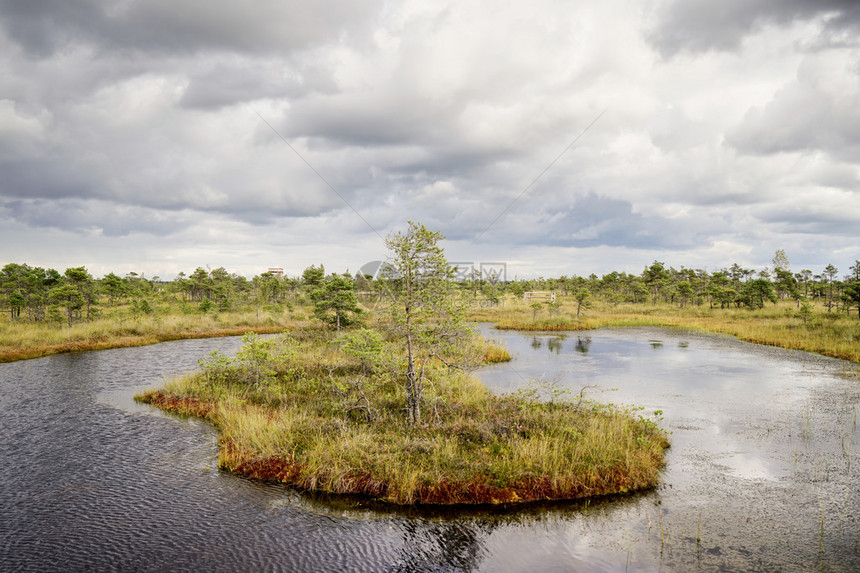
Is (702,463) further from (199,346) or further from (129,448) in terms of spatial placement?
(199,346)

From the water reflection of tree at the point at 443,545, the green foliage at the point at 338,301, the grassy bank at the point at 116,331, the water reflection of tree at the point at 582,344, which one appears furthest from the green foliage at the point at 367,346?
the grassy bank at the point at 116,331

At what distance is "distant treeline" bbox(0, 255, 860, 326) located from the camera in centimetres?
4794

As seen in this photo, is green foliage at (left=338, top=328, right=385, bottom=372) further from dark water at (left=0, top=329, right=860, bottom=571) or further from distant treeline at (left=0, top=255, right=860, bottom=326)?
distant treeline at (left=0, top=255, right=860, bottom=326)

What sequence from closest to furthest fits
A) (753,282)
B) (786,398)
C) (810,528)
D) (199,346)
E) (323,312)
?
(810,528), (786,398), (323,312), (199,346), (753,282)

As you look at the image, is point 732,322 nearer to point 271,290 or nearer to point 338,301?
point 338,301

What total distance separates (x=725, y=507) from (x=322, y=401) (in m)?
14.3

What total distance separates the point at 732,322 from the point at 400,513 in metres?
60.0

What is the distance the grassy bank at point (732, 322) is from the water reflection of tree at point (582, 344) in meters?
7.81

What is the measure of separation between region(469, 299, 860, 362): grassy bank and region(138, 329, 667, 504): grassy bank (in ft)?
98.1

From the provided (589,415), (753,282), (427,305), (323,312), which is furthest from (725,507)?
(753,282)

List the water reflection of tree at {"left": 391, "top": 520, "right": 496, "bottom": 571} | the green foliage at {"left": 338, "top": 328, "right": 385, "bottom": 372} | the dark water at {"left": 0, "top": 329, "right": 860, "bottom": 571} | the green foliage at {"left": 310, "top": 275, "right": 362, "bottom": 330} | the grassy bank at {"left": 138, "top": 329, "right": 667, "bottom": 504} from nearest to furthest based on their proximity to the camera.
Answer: the water reflection of tree at {"left": 391, "top": 520, "right": 496, "bottom": 571}
the dark water at {"left": 0, "top": 329, "right": 860, "bottom": 571}
the grassy bank at {"left": 138, "top": 329, "right": 667, "bottom": 504}
the green foliage at {"left": 338, "top": 328, "right": 385, "bottom": 372}
the green foliage at {"left": 310, "top": 275, "right": 362, "bottom": 330}

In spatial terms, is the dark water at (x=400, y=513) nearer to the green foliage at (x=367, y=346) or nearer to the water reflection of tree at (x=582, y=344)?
the green foliage at (x=367, y=346)

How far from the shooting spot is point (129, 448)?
16031 millimetres

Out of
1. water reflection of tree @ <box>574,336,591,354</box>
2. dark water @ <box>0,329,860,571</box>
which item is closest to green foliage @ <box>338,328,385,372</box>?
dark water @ <box>0,329,860,571</box>
